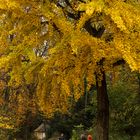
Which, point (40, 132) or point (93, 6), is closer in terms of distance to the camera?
point (93, 6)

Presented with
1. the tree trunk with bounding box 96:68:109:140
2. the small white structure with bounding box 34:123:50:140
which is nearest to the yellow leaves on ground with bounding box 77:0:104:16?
the tree trunk with bounding box 96:68:109:140

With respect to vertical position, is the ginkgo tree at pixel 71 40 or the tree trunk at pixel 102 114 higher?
the ginkgo tree at pixel 71 40

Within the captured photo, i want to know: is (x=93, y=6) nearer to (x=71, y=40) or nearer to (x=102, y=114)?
(x=71, y=40)

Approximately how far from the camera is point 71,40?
10195 mm

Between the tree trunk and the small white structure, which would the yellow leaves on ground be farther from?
the small white structure

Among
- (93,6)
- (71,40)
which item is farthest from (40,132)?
(93,6)

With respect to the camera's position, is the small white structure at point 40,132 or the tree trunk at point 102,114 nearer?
the tree trunk at point 102,114

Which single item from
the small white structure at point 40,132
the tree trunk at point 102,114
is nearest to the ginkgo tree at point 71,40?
the tree trunk at point 102,114

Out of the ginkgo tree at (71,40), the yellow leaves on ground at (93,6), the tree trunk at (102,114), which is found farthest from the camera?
the tree trunk at (102,114)

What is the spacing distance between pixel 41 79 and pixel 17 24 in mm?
2419

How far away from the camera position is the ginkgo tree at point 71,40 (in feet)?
33.1

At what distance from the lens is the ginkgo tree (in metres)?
10.1

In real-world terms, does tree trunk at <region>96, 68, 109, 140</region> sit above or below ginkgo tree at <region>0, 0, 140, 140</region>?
below

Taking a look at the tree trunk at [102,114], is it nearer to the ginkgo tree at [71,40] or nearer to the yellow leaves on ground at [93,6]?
the ginkgo tree at [71,40]
